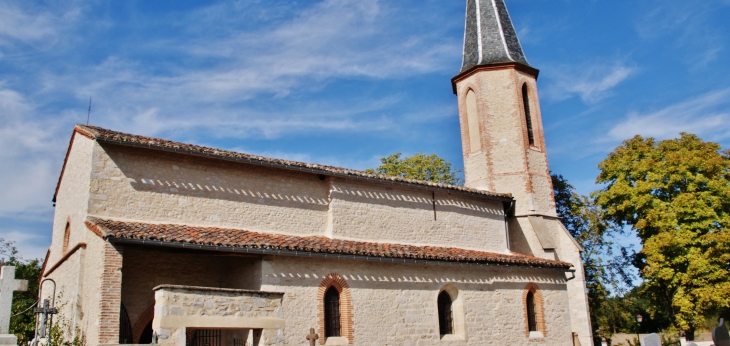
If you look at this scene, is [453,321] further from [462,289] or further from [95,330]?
[95,330]

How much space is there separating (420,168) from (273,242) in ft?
62.3

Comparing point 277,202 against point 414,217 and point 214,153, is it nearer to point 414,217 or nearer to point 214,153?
point 214,153

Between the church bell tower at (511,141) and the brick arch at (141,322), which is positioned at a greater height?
the church bell tower at (511,141)

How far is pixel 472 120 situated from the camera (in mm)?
21391

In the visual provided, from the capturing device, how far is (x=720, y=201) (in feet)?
70.7

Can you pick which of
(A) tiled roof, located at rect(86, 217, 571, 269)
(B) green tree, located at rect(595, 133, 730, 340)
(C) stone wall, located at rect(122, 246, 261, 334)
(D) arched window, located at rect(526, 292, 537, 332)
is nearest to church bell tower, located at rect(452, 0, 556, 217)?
(D) arched window, located at rect(526, 292, 537, 332)

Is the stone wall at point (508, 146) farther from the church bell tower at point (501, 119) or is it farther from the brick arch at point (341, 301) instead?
the brick arch at point (341, 301)

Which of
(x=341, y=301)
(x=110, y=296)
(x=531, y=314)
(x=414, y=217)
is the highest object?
(x=414, y=217)

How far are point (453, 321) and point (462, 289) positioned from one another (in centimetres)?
85

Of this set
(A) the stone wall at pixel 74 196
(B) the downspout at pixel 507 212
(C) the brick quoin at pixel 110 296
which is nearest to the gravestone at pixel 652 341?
(C) the brick quoin at pixel 110 296

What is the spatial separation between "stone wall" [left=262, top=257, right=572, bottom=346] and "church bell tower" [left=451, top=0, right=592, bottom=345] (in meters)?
1.69

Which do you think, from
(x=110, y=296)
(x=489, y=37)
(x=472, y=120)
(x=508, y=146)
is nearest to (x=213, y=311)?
(x=110, y=296)

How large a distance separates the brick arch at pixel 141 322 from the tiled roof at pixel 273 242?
1773mm

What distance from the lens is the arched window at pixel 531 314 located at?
16828 mm
